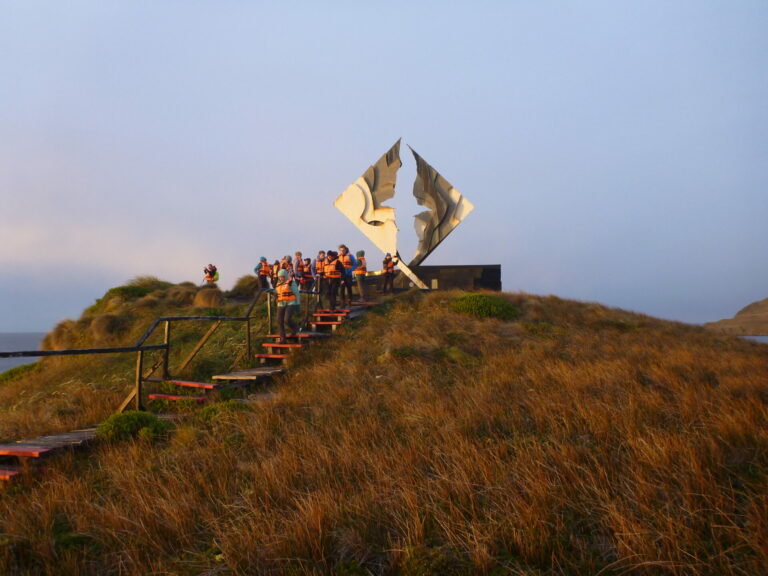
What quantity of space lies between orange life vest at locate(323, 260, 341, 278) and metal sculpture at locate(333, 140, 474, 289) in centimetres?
508

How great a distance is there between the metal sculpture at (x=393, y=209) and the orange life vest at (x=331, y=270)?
5.08 metres

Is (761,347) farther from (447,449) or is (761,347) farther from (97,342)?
(97,342)

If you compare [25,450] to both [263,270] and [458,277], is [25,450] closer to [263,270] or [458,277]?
[263,270]

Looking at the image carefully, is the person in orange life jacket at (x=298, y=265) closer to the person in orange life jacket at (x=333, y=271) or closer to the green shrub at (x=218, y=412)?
the person in orange life jacket at (x=333, y=271)

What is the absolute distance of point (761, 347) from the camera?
40.9ft

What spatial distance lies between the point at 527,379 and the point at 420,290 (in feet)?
33.7

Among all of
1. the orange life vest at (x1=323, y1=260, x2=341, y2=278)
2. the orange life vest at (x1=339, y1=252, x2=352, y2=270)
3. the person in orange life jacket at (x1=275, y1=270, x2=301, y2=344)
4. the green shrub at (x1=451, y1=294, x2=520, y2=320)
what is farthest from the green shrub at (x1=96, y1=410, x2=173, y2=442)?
the green shrub at (x1=451, y1=294, x2=520, y2=320)

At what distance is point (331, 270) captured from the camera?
43.5 feet

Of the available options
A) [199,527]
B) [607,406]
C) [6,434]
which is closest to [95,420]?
[6,434]

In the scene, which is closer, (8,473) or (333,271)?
(8,473)

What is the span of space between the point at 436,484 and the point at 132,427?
4.36m

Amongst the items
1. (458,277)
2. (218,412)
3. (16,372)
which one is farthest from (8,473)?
(458,277)

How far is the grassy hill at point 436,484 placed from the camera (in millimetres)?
2537

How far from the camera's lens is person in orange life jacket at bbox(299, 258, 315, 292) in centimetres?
1495
